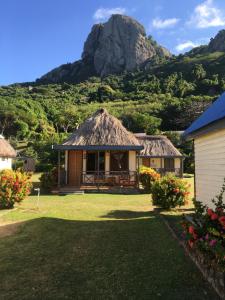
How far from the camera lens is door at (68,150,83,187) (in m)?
23.6

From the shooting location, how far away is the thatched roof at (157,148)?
1393 inches

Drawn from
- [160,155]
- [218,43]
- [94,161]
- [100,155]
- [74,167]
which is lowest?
[74,167]

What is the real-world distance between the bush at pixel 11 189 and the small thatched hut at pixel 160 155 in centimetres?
2190

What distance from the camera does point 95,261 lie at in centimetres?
699

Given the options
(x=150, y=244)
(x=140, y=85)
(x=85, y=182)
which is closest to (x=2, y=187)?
(x=150, y=244)

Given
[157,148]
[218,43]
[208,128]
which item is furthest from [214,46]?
[208,128]

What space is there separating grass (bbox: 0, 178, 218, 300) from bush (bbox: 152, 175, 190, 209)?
1236mm

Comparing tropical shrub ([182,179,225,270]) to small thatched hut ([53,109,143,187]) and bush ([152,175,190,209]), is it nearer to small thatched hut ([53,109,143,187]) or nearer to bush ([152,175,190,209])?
bush ([152,175,190,209])

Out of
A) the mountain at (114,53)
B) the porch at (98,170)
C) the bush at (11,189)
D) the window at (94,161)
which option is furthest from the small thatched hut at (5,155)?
the mountain at (114,53)

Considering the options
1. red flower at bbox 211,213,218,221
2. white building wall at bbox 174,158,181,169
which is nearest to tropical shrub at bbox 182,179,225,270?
red flower at bbox 211,213,218,221

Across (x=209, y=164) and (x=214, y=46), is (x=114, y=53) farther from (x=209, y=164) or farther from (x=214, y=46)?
(x=209, y=164)

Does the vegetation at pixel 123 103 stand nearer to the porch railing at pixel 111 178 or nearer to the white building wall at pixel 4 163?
the white building wall at pixel 4 163

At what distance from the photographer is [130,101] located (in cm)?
8900

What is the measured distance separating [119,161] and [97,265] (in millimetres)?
17642
